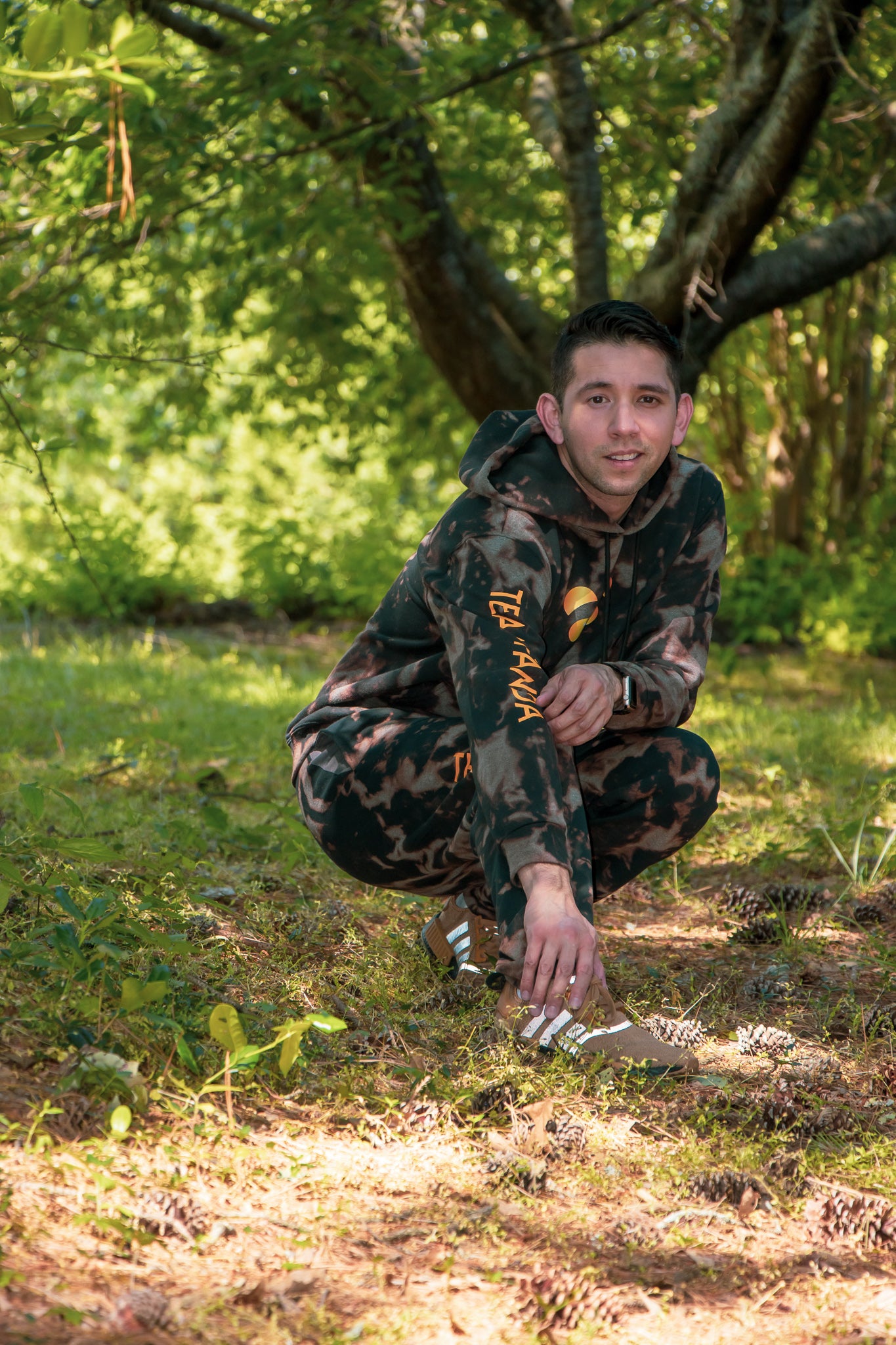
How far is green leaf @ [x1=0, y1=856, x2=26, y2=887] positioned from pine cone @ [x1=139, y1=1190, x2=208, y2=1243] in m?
0.77

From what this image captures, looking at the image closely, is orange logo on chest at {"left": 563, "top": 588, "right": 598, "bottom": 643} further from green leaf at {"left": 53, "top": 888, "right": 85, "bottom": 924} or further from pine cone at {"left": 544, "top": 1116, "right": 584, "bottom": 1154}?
green leaf at {"left": 53, "top": 888, "right": 85, "bottom": 924}

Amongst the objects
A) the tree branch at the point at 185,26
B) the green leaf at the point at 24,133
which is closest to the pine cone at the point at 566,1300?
the green leaf at the point at 24,133

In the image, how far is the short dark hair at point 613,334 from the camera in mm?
2684

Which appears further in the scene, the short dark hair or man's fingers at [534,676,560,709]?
the short dark hair

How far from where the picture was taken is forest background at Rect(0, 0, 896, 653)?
490 centimetres

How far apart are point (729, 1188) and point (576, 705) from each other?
939 millimetres

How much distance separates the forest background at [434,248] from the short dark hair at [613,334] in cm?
108

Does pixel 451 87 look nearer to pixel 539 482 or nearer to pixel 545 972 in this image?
pixel 539 482

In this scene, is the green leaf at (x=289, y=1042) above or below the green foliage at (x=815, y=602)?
below

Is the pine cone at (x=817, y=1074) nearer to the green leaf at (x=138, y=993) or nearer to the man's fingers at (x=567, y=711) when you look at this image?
the man's fingers at (x=567, y=711)

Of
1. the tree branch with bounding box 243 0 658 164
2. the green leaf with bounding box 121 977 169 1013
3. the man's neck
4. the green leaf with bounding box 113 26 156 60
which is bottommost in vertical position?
the green leaf with bounding box 121 977 169 1013

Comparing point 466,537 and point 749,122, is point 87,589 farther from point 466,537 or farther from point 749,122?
point 466,537

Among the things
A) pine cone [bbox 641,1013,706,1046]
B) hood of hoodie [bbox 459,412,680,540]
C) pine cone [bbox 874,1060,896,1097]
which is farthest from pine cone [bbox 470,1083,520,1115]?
hood of hoodie [bbox 459,412,680,540]

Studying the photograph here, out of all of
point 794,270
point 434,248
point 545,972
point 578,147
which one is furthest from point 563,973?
point 434,248
